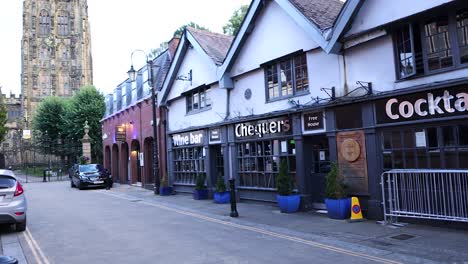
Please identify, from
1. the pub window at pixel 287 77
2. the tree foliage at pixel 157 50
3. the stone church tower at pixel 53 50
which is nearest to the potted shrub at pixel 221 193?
the pub window at pixel 287 77

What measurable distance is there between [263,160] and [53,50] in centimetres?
8827

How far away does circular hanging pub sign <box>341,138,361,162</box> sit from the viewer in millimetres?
10883

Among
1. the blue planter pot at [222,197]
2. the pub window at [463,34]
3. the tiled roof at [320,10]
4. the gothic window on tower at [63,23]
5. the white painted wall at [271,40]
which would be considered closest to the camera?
the pub window at [463,34]

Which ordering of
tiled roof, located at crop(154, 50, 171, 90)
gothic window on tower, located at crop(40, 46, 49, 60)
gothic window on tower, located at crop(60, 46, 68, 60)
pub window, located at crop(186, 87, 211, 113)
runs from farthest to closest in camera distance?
gothic window on tower, located at crop(60, 46, 68, 60)
gothic window on tower, located at crop(40, 46, 49, 60)
tiled roof, located at crop(154, 50, 171, 90)
pub window, located at crop(186, 87, 211, 113)

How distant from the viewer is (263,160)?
1452 cm

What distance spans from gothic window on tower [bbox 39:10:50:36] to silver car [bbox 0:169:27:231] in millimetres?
90064

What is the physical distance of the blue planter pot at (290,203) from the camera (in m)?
12.2

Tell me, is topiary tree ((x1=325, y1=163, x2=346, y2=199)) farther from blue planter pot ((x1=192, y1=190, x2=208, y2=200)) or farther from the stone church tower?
the stone church tower

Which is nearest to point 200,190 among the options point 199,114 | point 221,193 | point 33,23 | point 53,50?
point 221,193

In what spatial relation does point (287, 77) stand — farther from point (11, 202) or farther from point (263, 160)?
point (11, 202)

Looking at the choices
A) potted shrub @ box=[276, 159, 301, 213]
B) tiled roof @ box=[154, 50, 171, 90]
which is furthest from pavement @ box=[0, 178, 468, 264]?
tiled roof @ box=[154, 50, 171, 90]

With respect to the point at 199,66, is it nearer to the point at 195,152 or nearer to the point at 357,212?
the point at 195,152

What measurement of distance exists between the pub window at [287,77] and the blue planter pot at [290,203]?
3.39 metres

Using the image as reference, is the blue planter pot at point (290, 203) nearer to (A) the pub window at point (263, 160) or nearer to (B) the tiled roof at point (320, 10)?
(A) the pub window at point (263, 160)
